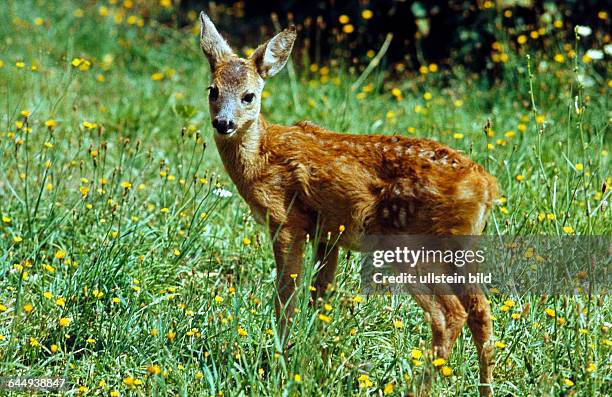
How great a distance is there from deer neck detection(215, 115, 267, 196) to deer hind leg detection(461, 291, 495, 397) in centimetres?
124

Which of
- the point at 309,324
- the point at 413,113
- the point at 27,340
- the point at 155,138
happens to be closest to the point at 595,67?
the point at 413,113

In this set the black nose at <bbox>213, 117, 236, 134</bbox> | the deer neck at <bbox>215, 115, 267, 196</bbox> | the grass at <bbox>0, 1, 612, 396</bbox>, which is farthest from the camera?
the deer neck at <bbox>215, 115, 267, 196</bbox>

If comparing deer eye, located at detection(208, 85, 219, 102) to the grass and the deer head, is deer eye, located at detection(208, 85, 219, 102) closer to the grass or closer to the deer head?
the deer head

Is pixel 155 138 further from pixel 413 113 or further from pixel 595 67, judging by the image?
pixel 595 67

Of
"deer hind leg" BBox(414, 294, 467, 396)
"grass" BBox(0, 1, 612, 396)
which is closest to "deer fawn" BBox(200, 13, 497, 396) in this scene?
"deer hind leg" BBox(414, 294, 467, 396)

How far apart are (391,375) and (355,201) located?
830 millimetres

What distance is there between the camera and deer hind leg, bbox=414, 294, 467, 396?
413 centimetres

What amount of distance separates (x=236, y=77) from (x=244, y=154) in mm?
400

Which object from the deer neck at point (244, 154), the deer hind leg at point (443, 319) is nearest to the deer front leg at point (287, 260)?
the deer neck at point (244, 154)

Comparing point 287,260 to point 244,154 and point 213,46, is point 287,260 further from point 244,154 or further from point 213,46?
point 213,46

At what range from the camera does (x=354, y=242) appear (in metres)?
4.43

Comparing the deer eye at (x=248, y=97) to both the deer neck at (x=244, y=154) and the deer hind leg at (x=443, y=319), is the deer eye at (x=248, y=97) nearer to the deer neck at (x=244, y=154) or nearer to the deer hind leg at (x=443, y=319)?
the deer neck at (x=244, y=154)

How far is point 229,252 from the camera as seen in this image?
17.9ft

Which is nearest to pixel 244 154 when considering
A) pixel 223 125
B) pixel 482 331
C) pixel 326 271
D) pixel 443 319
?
pixel 223 125
